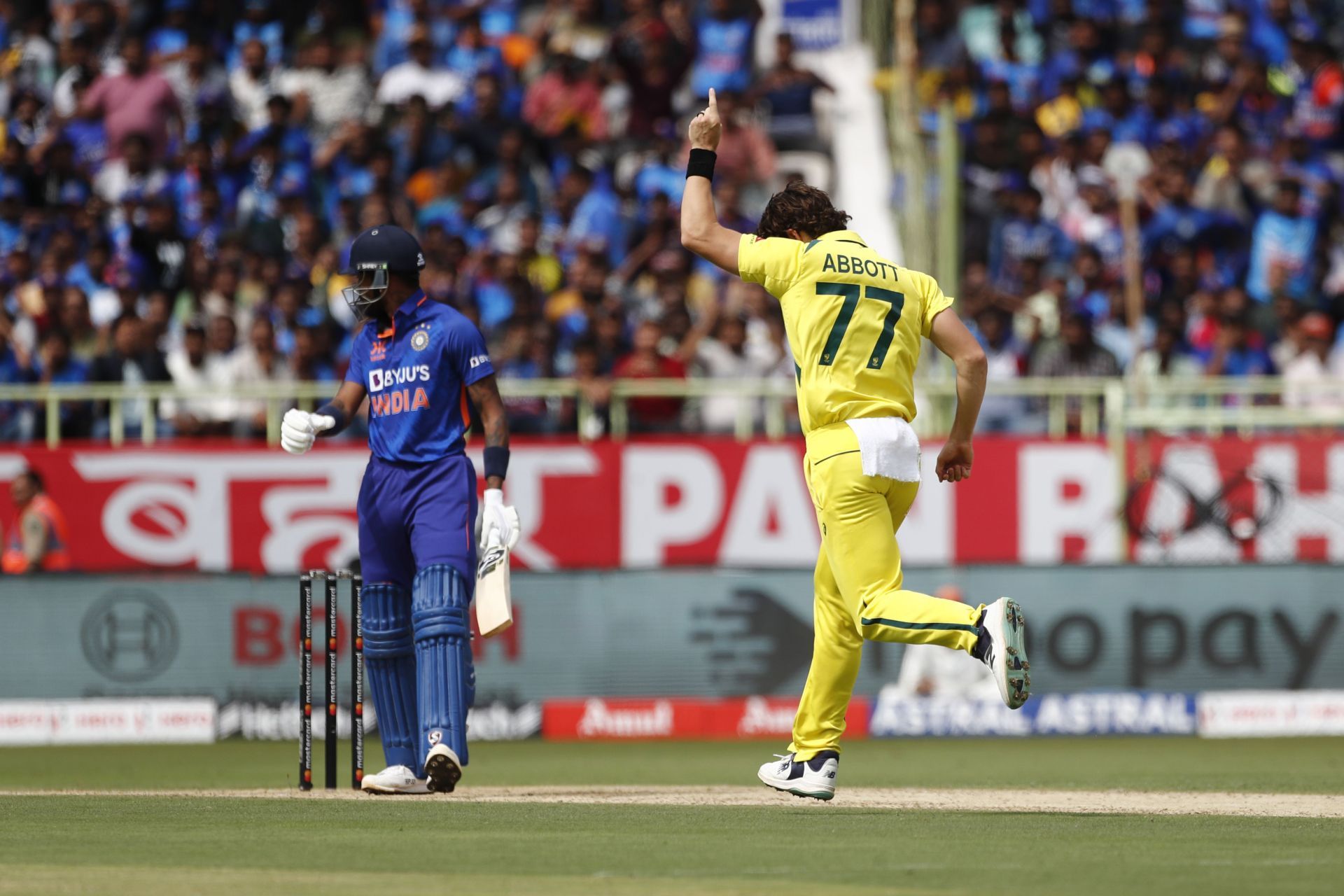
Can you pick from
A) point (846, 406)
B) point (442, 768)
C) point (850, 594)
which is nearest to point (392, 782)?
point (442, 768)

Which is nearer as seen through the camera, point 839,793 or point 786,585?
point 839,793

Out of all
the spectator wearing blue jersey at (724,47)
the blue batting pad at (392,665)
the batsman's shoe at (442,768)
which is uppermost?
the spectator wearing blue jersey at (724,47)

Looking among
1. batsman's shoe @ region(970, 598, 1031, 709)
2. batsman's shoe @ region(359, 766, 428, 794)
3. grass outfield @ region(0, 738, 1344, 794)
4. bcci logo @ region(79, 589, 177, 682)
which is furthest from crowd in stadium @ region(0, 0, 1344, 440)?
batsman's shoe @ region(970, 598, 1031, 709)

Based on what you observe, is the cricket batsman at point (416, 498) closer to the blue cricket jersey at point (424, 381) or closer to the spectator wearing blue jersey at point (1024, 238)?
the blue cricket jersey at point (424, 381)

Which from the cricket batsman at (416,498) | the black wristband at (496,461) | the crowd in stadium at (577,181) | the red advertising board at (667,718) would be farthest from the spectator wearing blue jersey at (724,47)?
the black wristband at (496,461)

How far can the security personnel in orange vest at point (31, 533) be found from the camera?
59.4 ft

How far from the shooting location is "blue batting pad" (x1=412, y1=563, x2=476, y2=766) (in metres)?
9.80

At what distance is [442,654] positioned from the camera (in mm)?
9836

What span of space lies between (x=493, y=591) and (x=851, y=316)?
2.11m

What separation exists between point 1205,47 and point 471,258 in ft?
27.3

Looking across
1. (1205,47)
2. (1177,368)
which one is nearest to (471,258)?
(1177,368)

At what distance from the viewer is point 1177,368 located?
64.3 feet

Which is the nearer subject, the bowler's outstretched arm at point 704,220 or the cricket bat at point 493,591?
the bowler's outstretched arm at point 704,220

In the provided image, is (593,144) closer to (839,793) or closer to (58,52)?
(58,52)
